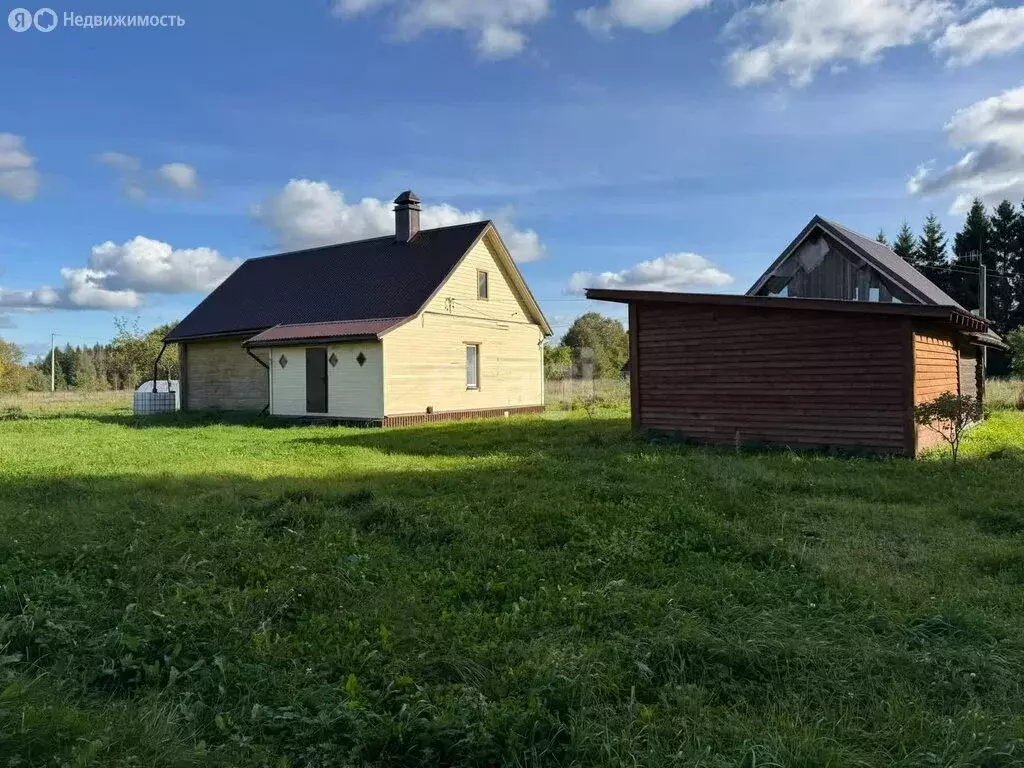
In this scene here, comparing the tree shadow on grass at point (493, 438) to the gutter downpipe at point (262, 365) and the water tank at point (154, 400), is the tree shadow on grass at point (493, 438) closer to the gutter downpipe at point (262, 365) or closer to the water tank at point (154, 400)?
the gutter downpipe at point (262, 365)

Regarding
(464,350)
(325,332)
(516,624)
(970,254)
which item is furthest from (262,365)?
(970,254)

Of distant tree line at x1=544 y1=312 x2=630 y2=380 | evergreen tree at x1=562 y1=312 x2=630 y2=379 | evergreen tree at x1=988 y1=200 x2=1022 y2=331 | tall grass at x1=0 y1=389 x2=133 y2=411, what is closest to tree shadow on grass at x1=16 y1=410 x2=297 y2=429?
tall grass at x1=0 y1=389 x2=133 y2=411

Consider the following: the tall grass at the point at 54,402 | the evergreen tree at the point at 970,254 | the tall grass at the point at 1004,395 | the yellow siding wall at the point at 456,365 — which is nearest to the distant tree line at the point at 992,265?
the evergreen tree at the point at 970,254

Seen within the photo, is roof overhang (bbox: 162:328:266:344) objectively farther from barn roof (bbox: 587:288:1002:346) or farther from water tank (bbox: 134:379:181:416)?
barn roof (bbox: 587:288:1002:346)

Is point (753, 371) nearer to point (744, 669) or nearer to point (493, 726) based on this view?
point (744, 669)

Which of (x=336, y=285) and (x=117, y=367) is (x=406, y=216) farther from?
(x=117, y=367)

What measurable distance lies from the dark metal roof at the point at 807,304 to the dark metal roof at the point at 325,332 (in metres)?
6.49

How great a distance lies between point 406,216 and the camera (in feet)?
74.5


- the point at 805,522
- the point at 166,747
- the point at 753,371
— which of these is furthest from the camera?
the point at 753,371

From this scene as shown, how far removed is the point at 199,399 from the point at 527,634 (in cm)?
2247

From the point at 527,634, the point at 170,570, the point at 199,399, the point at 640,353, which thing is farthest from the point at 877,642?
the point at 199,399

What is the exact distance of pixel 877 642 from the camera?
13.6 ft

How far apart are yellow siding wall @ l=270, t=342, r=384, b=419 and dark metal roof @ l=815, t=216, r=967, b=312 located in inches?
549

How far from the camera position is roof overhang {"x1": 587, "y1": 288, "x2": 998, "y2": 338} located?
1088 centimetres
